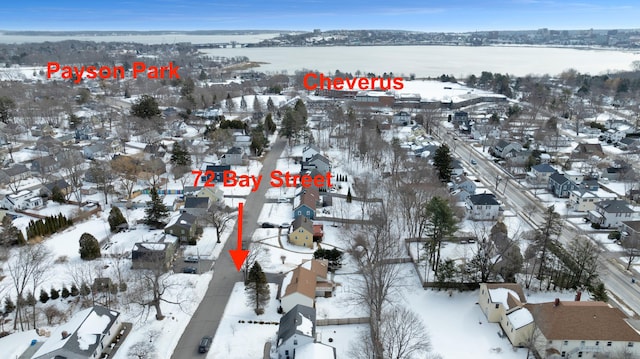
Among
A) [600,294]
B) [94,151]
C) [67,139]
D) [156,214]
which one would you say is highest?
[67,139]

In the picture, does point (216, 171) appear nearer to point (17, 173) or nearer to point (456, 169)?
point (17, 173)

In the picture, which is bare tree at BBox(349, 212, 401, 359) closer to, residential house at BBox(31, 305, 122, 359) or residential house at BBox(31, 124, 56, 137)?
residential house at BBox(31, 305, 122, 359)

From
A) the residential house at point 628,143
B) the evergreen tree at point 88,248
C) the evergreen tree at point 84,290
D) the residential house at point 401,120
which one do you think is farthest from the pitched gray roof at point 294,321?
the residential house at point 401,120

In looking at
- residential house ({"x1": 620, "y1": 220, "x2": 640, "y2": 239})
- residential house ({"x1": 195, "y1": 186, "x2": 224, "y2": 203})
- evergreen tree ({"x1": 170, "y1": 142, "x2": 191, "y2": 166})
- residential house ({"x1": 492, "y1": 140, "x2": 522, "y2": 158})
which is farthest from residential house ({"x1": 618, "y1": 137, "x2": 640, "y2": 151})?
evergreen tree ({"x1": 170, "y1": 142, "x2": 191, "y2": 166})

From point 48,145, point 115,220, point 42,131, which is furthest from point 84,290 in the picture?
point 42,131

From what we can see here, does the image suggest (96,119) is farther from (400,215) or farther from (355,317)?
(355,317)
